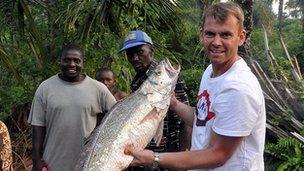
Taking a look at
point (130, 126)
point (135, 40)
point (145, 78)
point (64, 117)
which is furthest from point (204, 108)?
point (64, 117)

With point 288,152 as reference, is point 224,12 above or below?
above

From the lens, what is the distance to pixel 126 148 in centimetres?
267

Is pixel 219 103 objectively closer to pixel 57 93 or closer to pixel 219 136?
pixel 219 136

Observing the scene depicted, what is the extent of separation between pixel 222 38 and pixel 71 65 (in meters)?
2.14

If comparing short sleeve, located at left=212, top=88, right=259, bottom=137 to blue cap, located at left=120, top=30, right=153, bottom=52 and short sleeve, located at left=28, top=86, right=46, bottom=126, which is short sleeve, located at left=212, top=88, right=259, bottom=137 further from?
short sleeve, located at left=28, top=86, right=46, bottom=126

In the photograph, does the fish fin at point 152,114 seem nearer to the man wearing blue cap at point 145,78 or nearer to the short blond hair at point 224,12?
the short blond hair at point 224,12

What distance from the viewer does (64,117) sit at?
4.12 metres

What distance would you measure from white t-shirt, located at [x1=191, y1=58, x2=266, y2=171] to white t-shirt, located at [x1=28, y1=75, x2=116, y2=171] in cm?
179

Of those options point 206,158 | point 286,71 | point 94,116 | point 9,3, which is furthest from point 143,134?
point 286,71

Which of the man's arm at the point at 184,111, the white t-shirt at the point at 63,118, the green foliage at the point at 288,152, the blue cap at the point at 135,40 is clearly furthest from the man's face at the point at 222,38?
the green foliage at the point at 288,152

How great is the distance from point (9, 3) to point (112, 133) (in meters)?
3.82

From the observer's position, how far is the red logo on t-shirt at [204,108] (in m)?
2.46

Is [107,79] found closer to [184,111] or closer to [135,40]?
[135,40]

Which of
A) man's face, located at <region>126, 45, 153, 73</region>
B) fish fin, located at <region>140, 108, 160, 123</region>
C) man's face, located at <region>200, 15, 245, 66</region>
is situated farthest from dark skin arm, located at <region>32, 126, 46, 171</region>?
man's face, located at <region>200, 15, 245, 66</region>
